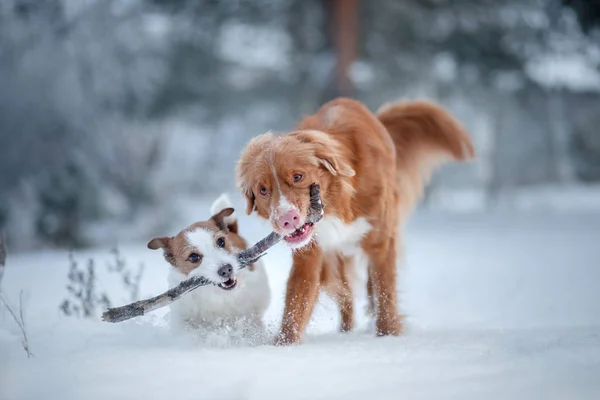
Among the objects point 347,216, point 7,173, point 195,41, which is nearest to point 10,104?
point 7,173

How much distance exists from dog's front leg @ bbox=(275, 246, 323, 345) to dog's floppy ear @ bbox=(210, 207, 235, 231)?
2.03 feet

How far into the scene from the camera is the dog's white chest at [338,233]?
12.0 feet

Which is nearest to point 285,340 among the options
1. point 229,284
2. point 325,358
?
point 229,284

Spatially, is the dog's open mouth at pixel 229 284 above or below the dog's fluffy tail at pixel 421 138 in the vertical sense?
below

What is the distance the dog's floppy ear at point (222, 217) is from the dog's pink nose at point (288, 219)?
987mm

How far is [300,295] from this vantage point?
12.2ft

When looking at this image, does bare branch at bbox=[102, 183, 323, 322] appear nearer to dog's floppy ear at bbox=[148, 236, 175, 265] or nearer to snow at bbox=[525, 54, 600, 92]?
dog's floppy ear at bbox=[148, 236, 175, 265]

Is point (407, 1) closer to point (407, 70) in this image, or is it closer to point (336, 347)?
point (407, 70)

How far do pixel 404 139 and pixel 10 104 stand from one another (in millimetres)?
9457

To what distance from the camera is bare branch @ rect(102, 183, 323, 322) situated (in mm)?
3271

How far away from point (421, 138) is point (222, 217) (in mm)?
1790

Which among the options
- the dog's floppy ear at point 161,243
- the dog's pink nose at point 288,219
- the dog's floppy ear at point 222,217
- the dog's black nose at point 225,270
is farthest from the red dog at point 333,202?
the dog's floppy ear at point 161,243

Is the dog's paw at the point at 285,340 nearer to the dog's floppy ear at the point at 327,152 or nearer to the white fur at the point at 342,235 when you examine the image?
the white fur at the point at 342,235

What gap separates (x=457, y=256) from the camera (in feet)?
29.9
